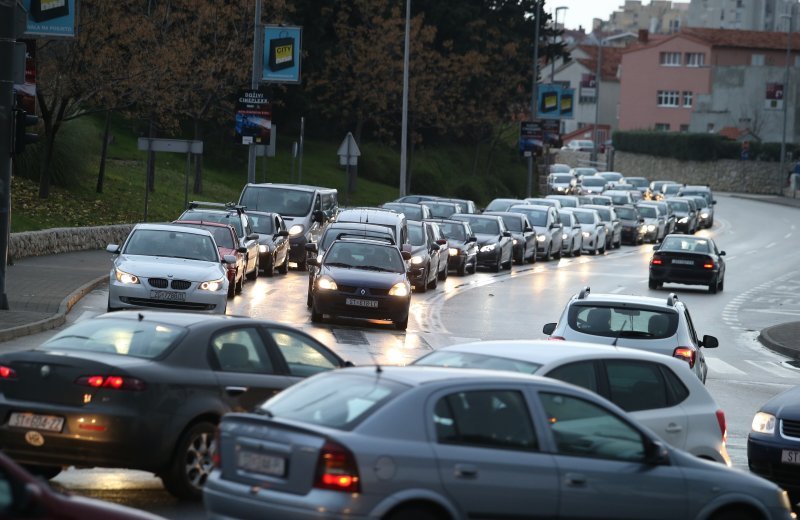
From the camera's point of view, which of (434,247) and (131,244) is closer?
(131,244)

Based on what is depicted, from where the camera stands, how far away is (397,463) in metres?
8.34

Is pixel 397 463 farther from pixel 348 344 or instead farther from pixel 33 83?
pixel 33 83

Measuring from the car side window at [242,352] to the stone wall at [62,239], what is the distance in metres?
21.9

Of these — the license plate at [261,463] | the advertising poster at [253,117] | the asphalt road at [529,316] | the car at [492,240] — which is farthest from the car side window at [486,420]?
the advertising poster at [253,117]

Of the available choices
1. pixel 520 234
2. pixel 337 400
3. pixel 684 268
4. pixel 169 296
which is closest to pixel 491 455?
pixel 337 400

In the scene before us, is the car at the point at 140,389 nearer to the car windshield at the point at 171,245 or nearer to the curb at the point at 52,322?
the curb at the point at 52,322

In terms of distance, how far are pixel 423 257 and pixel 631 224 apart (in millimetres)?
31317

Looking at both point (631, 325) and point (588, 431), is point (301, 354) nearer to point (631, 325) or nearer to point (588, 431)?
point (588, 431)

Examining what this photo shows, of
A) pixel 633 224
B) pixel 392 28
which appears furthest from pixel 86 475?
pixel 392 28

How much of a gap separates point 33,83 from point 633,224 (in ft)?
138

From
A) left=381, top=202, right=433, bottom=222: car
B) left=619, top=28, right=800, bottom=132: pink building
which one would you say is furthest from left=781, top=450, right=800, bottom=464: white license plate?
left=619, top=28, right=800, bottom=132: pink building

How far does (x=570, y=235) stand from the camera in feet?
183

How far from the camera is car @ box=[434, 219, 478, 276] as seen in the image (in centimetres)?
4234

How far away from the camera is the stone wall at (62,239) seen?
111ft
